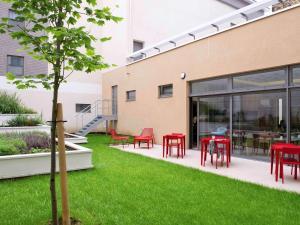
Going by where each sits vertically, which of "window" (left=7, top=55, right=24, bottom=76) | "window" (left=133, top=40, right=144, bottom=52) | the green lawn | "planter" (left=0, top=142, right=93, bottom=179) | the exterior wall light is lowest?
the green lawn

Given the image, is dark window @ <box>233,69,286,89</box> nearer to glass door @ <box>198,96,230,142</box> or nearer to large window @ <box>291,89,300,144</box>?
large window @ <box>291,89,300,144</box>

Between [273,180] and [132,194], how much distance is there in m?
3.27

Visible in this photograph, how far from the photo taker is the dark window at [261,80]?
7.64 metres

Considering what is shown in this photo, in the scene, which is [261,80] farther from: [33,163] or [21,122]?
[21,122]

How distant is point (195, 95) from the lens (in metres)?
10.5

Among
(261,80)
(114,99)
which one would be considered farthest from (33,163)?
(114,99)

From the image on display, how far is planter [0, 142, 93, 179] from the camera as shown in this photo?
5.65m

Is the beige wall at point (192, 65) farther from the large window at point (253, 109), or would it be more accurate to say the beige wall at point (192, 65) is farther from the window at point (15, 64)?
the window at point (15, 64)

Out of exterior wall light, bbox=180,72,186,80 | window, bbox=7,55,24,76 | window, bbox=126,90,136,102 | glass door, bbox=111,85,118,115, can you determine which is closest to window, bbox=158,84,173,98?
exterior wall light, bbox=180,72,186,80

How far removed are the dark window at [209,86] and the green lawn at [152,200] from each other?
4.06 m

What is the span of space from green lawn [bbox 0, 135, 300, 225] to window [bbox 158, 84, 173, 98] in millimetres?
6023

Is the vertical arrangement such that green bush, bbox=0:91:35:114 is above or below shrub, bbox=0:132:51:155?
above

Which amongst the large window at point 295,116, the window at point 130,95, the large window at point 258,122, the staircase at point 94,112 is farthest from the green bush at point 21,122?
the large window at point 295,116

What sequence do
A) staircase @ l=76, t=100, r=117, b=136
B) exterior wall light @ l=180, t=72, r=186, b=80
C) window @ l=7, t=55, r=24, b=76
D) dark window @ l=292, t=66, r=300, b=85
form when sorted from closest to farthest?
dark window @ l=292, t=66, r=300, b=85
exterior wall light @ l=180, t=72, r=186, b=80
window @ l=7, t=55, r=24, b=76
staircase @ l=76, t=100, r=117, b=136
